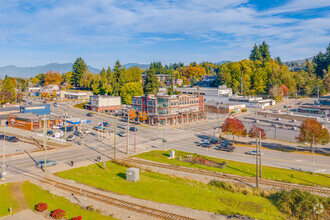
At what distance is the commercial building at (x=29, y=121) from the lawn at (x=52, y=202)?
1773 inches

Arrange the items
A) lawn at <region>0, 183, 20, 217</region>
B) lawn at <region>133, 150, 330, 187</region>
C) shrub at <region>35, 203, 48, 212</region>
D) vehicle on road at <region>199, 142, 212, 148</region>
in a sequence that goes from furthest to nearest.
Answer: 1. vehicle on road at <region>199, 142, 212, 148</region>
2. lawn at <region>133, 150, 330, 187</region>
3. lawn at <region>0, 183, 20, 217</region>
4. shrub at <region>35, 203, 48, 212</region>

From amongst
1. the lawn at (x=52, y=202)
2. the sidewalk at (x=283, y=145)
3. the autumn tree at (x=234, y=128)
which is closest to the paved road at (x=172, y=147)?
the sidewalk at (x=283, y=145)

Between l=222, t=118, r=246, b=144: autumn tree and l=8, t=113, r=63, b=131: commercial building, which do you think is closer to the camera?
l=222, t=118, r=246, b=144: autumn tree

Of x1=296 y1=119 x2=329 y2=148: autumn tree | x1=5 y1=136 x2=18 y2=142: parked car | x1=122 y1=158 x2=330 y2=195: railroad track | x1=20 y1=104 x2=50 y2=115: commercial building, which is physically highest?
x1=20 y1=104 x2=50 y2=115: commercial building

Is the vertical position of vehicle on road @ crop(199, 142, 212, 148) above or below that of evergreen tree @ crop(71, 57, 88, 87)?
below

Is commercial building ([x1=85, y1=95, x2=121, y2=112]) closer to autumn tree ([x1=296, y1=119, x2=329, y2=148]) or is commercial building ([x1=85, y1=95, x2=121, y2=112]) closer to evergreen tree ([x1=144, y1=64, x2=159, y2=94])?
evergreen tree ([x1=144, y1=64, x2=159, y2=94])

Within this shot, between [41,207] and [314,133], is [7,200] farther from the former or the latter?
[314,133]

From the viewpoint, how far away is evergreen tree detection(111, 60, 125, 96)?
134 meters

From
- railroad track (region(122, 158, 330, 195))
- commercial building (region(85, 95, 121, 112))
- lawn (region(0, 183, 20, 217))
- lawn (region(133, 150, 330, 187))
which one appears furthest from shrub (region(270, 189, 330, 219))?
commercial building (region(85, 95, 121, 112))

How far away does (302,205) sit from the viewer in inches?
1202

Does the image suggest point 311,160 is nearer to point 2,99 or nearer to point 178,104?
point 178,104

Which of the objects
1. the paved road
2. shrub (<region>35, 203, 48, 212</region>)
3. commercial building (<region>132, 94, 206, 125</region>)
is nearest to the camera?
shrub (<region>35, 203, 48, 212</region>)

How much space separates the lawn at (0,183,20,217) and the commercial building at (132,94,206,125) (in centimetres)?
5545

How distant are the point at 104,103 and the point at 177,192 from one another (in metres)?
85.7
